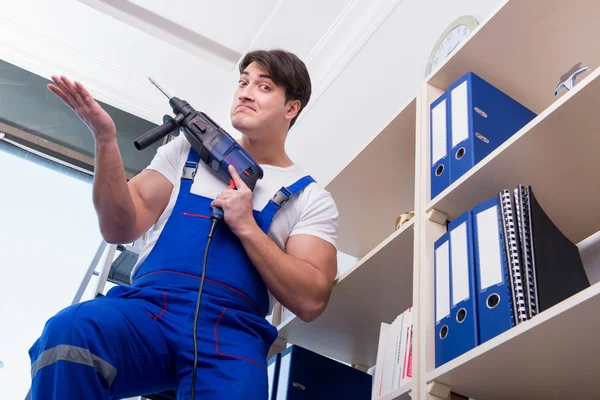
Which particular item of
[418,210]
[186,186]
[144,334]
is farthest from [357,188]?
[144,334]

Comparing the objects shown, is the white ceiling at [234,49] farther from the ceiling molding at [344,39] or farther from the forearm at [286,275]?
the forearm at [286,275]

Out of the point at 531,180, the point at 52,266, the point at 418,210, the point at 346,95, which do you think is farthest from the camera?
the point at 52,266

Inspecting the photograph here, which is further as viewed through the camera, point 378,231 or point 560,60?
point 378,231

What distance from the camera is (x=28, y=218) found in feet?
12.2

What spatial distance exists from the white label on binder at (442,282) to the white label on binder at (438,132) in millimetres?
277

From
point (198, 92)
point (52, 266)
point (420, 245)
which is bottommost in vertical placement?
point (420, 245)

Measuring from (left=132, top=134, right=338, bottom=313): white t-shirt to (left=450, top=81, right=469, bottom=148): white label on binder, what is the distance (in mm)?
A: 361

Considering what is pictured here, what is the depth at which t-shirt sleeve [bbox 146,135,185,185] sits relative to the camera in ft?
5.07

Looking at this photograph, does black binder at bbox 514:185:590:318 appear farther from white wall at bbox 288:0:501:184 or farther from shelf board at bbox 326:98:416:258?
white wall at bbox 288:0:501:184

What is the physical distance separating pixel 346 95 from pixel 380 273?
1680 millimetres

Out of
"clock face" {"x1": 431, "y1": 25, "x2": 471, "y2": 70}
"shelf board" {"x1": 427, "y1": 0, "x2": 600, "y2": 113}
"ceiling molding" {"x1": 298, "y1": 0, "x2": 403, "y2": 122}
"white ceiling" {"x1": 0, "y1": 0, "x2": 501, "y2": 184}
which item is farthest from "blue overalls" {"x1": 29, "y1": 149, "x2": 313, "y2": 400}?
"ceiling molding" {"x1": 298, "y1": 0, "x2": 403, "y2": 122}

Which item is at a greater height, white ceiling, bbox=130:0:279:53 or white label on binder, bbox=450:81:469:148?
white ceiling, bbox=130:0:279:53

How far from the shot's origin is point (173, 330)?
3.88ft

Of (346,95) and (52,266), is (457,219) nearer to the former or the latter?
(346,95)
